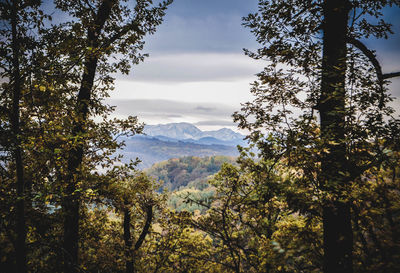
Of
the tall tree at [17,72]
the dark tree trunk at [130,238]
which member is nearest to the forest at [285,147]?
the tall tree at [17,72]

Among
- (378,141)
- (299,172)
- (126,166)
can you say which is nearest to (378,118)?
(378,141)

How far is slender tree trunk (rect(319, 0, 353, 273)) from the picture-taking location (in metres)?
3.84

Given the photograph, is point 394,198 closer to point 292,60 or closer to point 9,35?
point 292,60

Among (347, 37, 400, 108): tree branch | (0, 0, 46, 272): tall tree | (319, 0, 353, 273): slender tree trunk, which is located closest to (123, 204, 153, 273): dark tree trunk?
(0, 0, 46, 272): tall tree

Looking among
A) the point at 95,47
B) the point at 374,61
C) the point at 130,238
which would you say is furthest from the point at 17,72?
the point at 130,238

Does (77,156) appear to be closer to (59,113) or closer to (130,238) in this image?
(59,113)

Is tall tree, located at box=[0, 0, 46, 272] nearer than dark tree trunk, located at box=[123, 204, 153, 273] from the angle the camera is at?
Answer: Yes

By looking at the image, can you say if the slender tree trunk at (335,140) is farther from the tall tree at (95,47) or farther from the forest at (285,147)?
the tall tree at (95,47)

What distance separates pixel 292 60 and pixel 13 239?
24.5 ft

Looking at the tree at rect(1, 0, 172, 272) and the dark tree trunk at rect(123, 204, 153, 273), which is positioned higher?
the tree at rect(1, 0, 172, 272)

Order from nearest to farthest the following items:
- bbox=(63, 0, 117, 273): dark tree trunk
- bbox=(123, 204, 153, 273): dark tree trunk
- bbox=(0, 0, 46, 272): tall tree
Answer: bbox=(0, 0, 46, 272): tall tree
bbox=(63, 0, 117, 273): dark tree trunk
bbox=(123, 204, 153, 273): dark tree trunk

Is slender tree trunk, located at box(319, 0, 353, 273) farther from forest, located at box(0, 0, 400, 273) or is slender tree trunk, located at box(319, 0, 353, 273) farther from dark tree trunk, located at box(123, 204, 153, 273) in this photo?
dark tree trunk, located at box(123, 204, 153, 273)

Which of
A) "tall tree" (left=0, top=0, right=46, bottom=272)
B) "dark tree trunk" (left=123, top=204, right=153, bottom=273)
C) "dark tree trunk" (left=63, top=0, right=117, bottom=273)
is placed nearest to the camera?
"tall tree" (left=0, top=0, right=46, bottom=272)

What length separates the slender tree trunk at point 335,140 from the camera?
12.6ft
